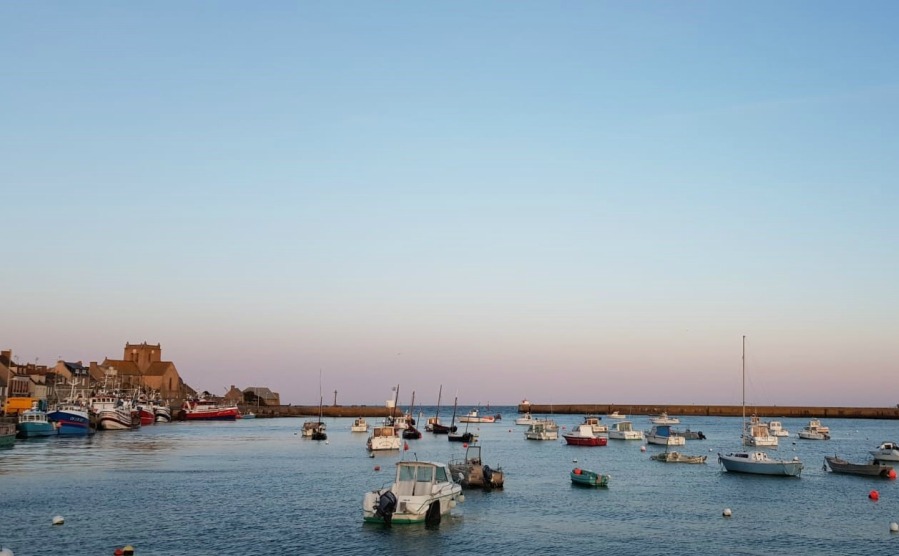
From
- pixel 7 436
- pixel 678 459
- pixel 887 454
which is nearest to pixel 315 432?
pixel 7 436

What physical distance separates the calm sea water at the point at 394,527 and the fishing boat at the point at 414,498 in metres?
0.86

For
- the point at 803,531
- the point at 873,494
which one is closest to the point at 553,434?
the point at 873,494

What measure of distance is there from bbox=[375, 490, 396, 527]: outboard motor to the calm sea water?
2.61 feet

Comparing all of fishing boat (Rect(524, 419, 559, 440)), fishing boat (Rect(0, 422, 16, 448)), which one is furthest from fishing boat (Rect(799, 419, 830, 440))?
fishing boat (Rect(0, 422, 16, 448))

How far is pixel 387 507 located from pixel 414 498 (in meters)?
1.68

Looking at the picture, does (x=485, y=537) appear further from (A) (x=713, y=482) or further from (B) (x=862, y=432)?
(B) (x=862, y=432)

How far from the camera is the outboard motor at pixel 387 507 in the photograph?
46.3 metres

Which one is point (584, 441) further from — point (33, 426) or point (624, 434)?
point (33, 426)

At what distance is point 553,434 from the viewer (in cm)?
13700

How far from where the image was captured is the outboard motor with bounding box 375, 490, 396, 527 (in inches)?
1823

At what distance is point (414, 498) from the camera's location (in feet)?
154

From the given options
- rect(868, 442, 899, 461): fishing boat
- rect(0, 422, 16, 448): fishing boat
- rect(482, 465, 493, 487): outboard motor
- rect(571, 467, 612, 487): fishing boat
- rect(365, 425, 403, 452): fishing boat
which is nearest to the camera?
rect(482, 465, 493, 487): outboard motor

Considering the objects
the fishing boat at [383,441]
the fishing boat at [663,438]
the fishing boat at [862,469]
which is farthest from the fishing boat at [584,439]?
the fishing boat at [862,469]

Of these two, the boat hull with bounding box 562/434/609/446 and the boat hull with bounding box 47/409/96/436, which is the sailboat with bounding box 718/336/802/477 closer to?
the boat hull with bounding box 562/434/609/446
